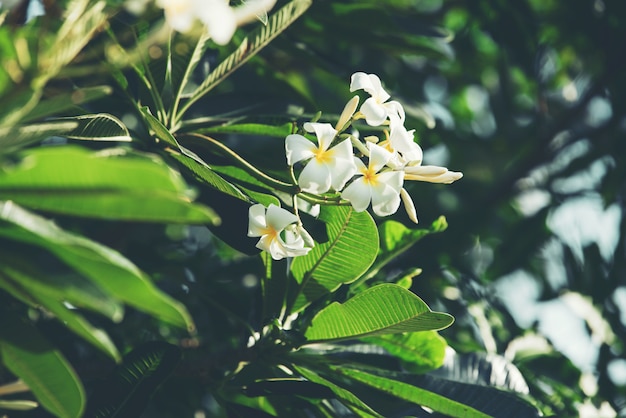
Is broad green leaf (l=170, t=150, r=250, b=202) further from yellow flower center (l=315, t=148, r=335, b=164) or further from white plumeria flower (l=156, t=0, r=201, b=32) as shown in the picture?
white plumeria flower (l=156, t=0, r=201, b=32)

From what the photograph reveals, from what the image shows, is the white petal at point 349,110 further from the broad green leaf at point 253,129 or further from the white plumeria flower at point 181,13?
the white plumeria flower at point 181,13

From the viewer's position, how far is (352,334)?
1.18 m

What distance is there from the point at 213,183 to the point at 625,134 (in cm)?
184

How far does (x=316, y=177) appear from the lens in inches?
39.6

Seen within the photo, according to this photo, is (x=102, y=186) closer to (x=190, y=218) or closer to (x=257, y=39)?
(x=190, y=218)

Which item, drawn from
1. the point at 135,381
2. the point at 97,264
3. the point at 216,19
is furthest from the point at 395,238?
the point at 97,264

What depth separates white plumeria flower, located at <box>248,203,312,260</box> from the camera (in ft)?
3.53

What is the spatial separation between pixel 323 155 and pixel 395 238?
431 mm

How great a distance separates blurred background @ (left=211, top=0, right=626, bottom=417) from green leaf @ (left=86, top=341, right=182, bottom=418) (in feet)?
2.08

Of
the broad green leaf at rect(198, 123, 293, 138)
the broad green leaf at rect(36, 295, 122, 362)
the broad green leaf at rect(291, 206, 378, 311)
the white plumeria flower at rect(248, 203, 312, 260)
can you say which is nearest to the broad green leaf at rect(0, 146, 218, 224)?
the broad green leaf at rect(36, 295, 122, 362)

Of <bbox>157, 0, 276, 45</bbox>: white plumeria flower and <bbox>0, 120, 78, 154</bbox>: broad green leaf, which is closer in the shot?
<bbox>0, 120, 78, 154</bbox>: broad green leaf

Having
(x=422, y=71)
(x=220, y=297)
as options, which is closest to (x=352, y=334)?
(x=220, y=297)

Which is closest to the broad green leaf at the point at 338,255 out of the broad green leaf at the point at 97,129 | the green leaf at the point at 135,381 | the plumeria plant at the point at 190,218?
the plumeria plant at the point at 190,218

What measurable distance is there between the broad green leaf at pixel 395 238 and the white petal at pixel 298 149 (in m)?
0.40
